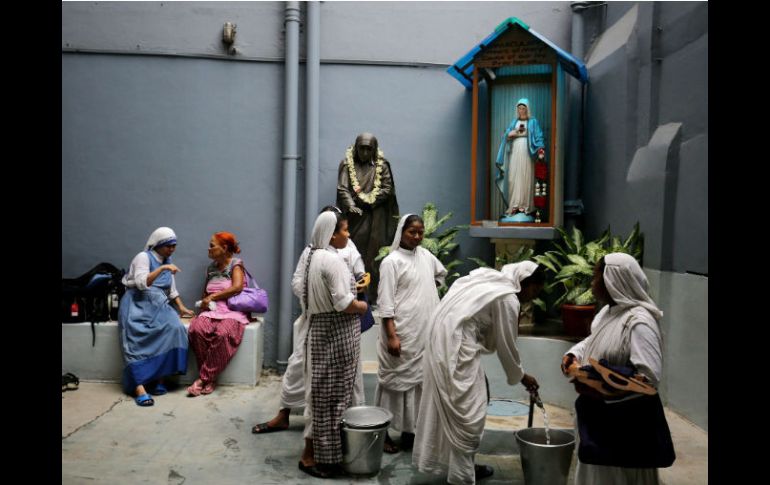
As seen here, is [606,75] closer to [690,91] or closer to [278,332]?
[690,91]

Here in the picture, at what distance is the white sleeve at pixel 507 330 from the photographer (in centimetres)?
354

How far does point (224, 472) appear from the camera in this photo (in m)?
4.22

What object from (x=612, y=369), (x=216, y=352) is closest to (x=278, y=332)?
(x=216, y=352)

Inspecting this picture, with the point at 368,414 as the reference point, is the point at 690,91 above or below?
above

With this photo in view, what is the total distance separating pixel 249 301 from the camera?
6.50 metres

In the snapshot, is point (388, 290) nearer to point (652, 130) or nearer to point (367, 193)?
point (367, 193)

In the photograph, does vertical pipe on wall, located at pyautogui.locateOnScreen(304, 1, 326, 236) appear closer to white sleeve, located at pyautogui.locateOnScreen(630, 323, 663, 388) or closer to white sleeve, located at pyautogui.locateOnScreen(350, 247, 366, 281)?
white sleeve, located at pyautogui.locateOnScreen(350, 247, 366, 281)

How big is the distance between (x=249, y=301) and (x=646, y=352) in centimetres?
445

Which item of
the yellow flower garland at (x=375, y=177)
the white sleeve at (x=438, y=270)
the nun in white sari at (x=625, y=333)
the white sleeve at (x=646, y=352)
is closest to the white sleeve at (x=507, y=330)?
the nun in white sari at (x=625, y=333)

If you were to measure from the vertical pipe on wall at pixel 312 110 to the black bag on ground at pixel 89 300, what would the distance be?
2.14m

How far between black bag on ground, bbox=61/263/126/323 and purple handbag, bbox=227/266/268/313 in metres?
1.23

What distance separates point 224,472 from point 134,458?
0.71 meters

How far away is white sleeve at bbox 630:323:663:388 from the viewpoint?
2.78 metres
